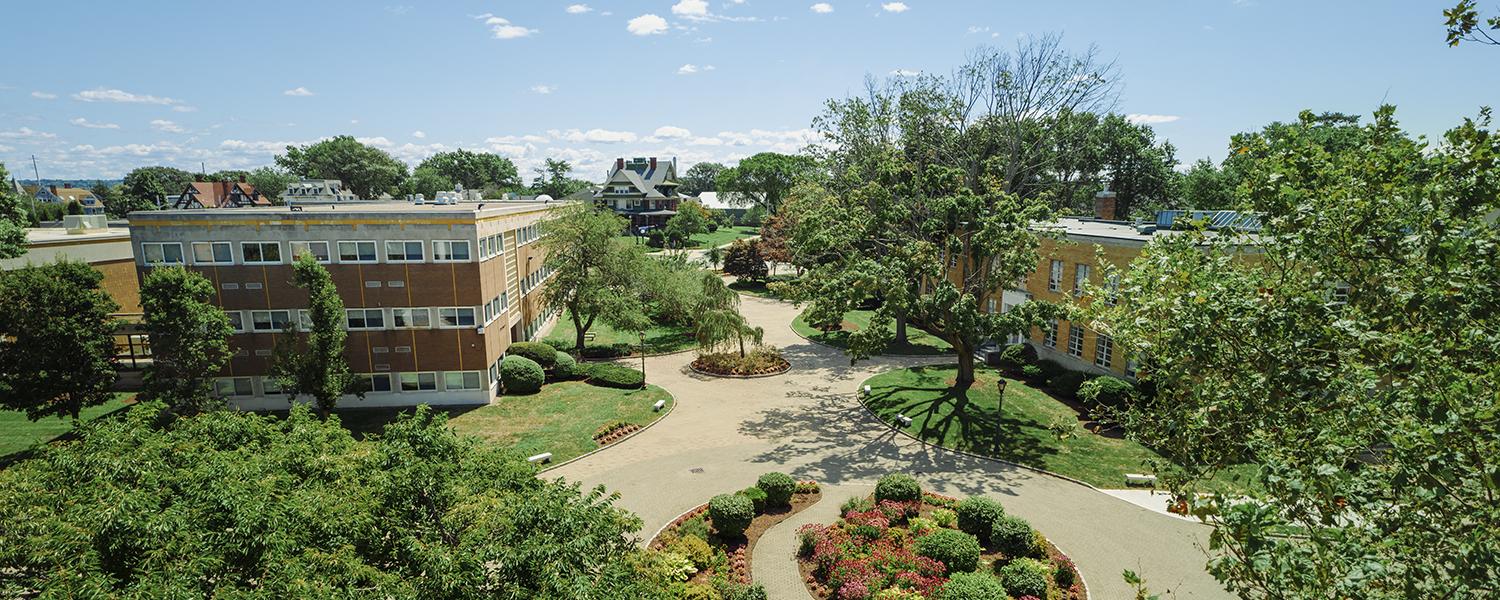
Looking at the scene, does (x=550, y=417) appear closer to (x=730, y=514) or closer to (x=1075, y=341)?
(x=730, y=514)

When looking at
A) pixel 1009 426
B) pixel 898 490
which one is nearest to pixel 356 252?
pixel 898 490

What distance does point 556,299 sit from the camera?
123ft

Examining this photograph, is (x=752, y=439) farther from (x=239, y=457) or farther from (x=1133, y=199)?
(x=1133, y=199)

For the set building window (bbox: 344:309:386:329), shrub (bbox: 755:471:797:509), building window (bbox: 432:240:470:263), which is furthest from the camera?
building window (bbox: 344:309:386:329)

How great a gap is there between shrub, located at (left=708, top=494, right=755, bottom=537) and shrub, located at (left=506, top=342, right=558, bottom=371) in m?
18.1

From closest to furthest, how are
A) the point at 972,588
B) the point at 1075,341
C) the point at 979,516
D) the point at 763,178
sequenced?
the point at 972,588
the point at 979,516
the point at 1075,341
the point at 763,178

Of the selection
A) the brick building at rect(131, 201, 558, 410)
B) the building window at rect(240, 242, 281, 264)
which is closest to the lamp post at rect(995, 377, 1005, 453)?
the brick building at rect(131, 201, 558, 410)

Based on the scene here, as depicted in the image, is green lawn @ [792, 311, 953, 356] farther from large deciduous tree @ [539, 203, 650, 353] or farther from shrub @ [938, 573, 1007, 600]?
shrub @ [938, 573, 1007, 600]

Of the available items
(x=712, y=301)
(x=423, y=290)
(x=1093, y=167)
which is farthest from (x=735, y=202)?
(x=423, y=290)

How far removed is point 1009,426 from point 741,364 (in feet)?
48.3

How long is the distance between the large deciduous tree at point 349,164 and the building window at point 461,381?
96790 millimetres

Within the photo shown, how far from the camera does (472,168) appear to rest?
445 ft

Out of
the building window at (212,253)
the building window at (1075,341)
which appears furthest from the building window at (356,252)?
the building window at (1075,341)

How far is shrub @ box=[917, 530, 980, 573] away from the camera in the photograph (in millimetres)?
16688
